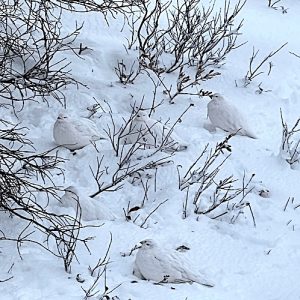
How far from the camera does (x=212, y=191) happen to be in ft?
16.5

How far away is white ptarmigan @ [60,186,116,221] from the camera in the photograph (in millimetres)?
4531

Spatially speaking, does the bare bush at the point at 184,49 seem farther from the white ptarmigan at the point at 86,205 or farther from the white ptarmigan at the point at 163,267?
the white ptarmigan at the point at 163,267

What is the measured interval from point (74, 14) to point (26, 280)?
14.6 feet

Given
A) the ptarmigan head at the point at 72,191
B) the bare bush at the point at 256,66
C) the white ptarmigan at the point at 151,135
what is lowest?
the ptarmigan head at the point at 72,191

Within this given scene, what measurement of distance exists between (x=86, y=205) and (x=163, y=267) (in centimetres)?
84

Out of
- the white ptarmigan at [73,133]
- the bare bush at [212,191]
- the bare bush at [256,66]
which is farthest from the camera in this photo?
the bare bush at [256,66]

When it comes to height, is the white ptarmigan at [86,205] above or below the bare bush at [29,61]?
below

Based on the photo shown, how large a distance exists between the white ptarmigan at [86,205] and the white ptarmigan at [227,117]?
162 cm

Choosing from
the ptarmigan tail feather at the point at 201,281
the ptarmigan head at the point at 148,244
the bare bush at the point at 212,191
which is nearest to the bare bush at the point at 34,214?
the ptarmigan head at the point at 148,244

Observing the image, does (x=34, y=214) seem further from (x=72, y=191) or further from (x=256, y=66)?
(x=256, y=66)

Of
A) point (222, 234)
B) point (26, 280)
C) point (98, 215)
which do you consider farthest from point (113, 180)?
point (26, 280)

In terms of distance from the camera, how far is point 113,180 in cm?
488

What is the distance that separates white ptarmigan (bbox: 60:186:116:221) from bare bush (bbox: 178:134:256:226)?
1.83ft

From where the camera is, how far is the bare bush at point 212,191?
4773 millimetres
